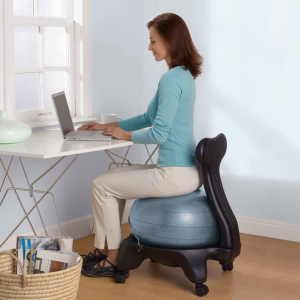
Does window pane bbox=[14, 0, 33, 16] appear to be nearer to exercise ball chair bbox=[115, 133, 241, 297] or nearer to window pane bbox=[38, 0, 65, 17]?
window pane bbox=[38, 0, 65, 17]

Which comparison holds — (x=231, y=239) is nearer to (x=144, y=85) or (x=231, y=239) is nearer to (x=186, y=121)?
(x=186, y=121)

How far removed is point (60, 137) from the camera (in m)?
2.84

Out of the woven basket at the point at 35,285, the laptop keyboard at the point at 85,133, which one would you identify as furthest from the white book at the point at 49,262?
the laptop keyboard at the point at 85,133

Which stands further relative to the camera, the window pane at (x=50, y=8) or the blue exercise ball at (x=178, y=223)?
the window pane at (x=50, y=8)

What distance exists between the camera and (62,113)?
2.82 meters

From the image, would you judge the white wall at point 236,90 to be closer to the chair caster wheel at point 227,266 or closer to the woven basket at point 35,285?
the chair caster wheel at point 227,266

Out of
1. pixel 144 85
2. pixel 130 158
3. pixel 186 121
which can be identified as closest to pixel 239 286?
pixel 186 121

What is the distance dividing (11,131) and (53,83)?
0.97 metres

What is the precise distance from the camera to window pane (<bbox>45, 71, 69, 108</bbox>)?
337 centimetres

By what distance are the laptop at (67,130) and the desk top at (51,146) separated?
4 cm

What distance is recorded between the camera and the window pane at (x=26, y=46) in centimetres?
313

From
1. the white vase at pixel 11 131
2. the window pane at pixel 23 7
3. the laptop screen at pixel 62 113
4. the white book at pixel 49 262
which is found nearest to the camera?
the white book at pixel 49 262

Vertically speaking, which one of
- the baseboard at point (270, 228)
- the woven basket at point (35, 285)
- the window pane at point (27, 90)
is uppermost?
the window pane at point (27, 90)

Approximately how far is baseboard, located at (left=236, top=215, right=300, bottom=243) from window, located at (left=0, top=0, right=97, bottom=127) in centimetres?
145
